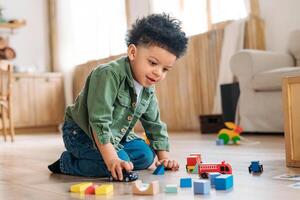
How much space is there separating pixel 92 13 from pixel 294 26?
2.80m

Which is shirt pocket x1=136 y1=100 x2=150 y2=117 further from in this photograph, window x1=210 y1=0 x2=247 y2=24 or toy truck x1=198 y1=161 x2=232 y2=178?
window x1=210 y1=0 x2=247 y2=24

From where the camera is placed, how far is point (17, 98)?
207 inches

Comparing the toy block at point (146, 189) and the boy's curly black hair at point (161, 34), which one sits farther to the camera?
the boy's curly black hair at point (161, 34)

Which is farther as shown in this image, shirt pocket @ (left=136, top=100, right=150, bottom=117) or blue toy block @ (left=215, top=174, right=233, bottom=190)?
shirt pocket @ (left=136, top=100, right=150, bottom=117)

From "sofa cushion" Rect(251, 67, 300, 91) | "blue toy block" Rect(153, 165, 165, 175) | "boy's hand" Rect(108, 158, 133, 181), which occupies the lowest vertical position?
"blue toy block" Rect(153, 165, 165, 175)

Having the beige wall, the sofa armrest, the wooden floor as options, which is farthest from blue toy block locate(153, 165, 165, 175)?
the beige wall

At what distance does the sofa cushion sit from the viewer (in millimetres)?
2614

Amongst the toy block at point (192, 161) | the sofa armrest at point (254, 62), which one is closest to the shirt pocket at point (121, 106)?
the toy block at point (192, 161)

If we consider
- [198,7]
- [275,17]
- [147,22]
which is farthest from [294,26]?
[147,22]

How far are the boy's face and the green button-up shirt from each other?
45mm

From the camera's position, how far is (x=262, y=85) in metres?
2.79

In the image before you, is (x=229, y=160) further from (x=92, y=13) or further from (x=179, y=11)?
(x=92, y=13)

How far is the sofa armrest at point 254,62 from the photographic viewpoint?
2881 mm

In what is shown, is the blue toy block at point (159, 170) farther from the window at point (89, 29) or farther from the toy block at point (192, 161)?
the window at point (89, 29)
